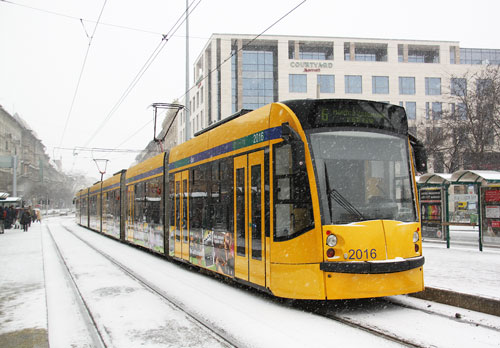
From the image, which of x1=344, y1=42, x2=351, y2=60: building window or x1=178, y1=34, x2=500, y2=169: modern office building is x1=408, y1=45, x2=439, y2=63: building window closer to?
x1=178, y1=34, x2=500, y2=169: modern office building

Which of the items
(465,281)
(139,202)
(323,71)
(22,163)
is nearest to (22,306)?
(465,281)

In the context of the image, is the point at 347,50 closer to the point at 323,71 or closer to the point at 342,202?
the point at 323,71

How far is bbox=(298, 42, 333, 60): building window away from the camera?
5325cm

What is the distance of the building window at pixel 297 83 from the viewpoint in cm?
5181

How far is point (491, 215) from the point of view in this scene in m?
13.7

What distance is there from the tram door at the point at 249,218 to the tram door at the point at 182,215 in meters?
3.24

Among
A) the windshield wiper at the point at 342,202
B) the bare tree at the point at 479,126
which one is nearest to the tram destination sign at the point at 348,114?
the windshield wiper at the point at 342,202

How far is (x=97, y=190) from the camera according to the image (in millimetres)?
29812

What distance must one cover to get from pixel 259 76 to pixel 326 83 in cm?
714

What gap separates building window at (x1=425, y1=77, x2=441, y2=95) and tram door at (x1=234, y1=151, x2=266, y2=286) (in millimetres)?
50408

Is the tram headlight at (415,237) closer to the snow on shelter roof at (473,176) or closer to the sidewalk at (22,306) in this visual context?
the sidewalk at (22,306)

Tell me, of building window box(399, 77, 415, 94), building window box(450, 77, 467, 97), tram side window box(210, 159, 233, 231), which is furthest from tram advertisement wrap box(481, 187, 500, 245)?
building window box(399, 77, 415, 94)

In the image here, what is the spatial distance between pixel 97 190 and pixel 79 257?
14678 millimetres

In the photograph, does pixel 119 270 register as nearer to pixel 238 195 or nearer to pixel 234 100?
pixel 238 195
